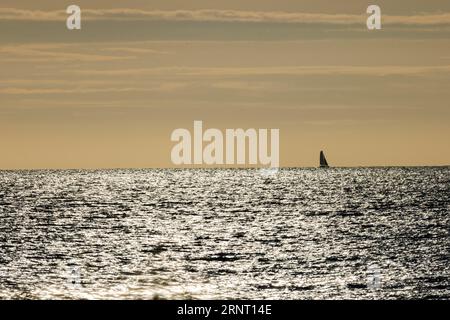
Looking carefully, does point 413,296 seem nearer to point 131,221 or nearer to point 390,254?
point 390,254

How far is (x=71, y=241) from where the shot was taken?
275 feet

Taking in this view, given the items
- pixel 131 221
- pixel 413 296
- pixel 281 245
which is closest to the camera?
pixel 413 296

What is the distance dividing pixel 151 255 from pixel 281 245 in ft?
50.3

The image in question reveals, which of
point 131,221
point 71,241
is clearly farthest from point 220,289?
point 131,221

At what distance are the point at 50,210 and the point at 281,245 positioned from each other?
73.5 metres

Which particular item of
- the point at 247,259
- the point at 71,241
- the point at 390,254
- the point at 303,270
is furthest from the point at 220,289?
the point at 71,241

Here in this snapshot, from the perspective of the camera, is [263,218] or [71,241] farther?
[263,218]

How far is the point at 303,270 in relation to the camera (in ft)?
194
